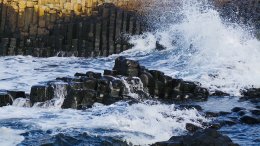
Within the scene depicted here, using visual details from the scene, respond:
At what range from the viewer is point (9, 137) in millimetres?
8555

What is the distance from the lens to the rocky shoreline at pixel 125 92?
11117mm

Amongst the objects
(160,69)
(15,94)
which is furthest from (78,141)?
(160,69)

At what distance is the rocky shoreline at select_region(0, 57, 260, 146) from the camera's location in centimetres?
1112

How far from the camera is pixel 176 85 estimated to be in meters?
13.0

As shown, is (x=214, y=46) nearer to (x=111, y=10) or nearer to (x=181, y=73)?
(x=181, y=73)

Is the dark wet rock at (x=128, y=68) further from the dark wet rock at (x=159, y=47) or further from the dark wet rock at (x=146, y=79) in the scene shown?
the dark wet rock at (x=159, y=47)

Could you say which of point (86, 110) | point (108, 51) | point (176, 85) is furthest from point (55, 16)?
point (86, 110)

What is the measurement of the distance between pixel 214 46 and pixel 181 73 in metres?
2.79

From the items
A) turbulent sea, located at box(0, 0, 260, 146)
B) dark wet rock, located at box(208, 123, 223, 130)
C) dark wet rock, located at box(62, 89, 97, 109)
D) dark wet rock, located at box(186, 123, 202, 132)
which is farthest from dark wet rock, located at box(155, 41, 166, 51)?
dark wet rock, located at box(186, 123, 202, 132)

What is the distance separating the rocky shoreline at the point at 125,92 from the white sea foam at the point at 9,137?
2.23 meters

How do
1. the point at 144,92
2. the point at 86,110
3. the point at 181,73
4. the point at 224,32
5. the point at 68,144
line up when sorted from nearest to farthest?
the point at 68,144 < the point at 86,110 < the point at 144,92 < the point at 181,73 < the point at 224,32

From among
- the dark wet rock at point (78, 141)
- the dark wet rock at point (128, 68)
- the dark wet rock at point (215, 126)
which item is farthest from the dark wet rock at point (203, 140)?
the dark wet rock at point (128, 68)

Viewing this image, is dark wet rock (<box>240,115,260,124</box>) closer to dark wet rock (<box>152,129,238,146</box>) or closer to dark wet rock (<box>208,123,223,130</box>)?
dark wet rock (<box>208,123,223,130</box>)

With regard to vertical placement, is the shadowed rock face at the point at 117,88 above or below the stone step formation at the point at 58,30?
below
